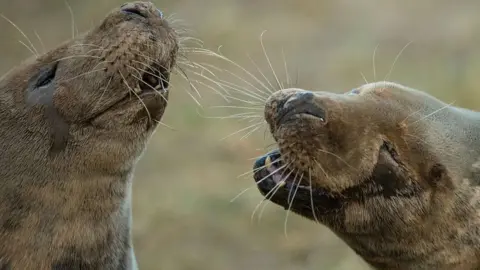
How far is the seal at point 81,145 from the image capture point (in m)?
2.51

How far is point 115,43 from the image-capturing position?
8.38 ft

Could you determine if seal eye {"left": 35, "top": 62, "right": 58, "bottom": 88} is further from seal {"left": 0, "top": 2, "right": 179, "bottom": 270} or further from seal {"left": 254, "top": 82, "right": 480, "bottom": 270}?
seal {"left": 254, "top": 82, "right": 480, "bottom": 270}

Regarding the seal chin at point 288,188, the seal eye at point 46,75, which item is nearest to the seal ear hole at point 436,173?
the seal chin at point 288,188

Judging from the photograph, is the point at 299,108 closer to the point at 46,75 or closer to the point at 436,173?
the point at 436,173

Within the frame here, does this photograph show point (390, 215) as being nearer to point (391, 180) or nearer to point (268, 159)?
point (391, 180)

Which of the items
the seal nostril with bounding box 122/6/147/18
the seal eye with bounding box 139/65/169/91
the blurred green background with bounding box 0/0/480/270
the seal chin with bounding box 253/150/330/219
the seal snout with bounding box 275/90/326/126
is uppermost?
the seal nostril with bounding box 122/6/147/18

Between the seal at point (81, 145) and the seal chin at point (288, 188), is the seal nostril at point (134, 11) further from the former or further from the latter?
the seal chin at point (288, 188)

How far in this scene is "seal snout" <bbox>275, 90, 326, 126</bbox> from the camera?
253 cm

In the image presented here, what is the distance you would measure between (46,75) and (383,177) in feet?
3.53

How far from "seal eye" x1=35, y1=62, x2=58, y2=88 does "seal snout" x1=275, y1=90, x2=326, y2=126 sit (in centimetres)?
71

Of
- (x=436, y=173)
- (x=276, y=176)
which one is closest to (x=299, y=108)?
(x=276, y=176)

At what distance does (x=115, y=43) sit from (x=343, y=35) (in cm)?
442

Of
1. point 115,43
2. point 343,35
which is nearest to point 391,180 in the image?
point 115,43

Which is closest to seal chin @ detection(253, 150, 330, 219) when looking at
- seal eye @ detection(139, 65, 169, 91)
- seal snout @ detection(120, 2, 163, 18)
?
seal eye @ detection(139, 65, 169, 91)
